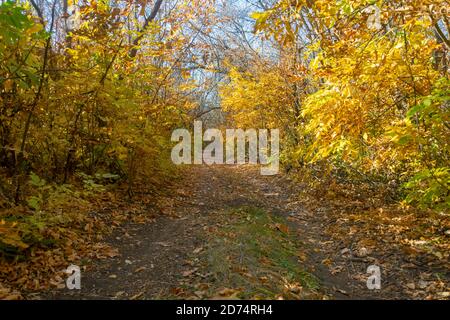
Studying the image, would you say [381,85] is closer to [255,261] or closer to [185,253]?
[255,261]

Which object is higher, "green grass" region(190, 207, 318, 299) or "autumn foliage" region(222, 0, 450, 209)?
"autumn foliage" region(222, 0, 450, 209)

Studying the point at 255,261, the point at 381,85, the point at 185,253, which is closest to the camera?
the point at 255,261

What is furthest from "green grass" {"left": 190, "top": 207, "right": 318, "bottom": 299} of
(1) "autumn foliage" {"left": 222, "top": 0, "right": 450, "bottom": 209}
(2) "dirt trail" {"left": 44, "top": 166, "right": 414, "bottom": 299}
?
(1) "autumn foliage" {"left": 222, "top": 0, "right": 450, "bottom": 209}

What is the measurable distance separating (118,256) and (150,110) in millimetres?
4526

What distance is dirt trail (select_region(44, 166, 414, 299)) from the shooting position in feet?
13.4

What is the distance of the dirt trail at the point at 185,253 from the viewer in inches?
161

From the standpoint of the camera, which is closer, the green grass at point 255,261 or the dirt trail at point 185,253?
the green grass at point 255,261

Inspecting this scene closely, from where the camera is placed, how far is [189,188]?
10.4 metres

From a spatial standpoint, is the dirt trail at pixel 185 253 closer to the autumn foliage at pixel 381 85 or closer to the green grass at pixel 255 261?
the green grass at pixel 255 261

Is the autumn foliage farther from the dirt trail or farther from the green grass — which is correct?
the dirt trail

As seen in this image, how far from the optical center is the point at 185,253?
5121 mm

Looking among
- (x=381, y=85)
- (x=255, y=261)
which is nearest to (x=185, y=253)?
(x=255, y=261)

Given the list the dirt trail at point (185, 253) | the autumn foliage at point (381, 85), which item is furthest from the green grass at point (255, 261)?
the autumn foliage at point (381, 85)

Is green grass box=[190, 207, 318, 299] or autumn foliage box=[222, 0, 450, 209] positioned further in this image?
autumn foliage box=[222, 0, 450, 209]
